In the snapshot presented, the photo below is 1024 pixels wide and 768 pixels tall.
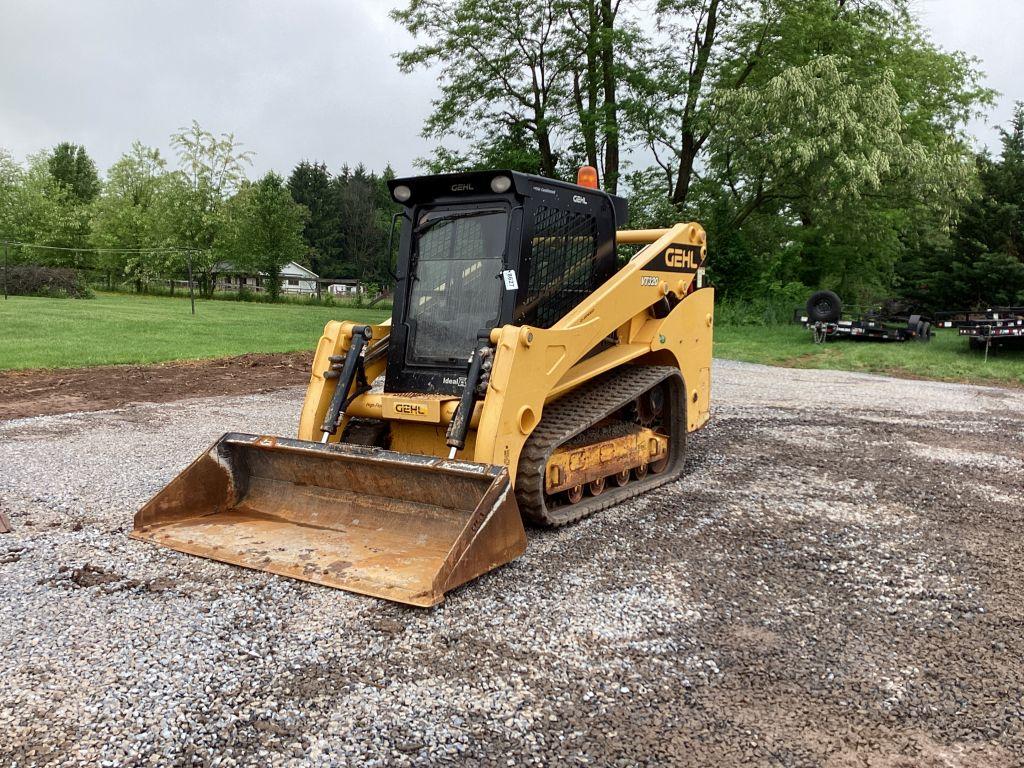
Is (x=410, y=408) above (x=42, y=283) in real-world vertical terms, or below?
below

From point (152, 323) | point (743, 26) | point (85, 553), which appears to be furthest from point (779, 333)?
point (85, 553)

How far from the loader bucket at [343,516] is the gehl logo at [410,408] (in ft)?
1.48

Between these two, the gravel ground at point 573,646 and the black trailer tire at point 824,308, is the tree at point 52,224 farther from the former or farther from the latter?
the gravel ground at point 573,646

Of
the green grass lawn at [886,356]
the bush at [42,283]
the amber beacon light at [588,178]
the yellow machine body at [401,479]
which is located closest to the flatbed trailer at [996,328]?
the green grass lawn at [886,356]

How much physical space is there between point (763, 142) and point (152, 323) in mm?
17540

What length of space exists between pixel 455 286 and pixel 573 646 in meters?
2.83

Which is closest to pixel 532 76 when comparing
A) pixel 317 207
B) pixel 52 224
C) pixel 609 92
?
pixel 609 92

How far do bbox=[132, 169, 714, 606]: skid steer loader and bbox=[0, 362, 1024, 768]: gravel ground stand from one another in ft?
0.87

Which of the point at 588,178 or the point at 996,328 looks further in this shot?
the point at 996,328

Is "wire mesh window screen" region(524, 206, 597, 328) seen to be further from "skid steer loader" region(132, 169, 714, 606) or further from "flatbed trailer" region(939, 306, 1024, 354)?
"flatbed trailer" region(939, 306, 1024, 354)

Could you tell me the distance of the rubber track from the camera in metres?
5.17

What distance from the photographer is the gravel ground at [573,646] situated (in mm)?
2965

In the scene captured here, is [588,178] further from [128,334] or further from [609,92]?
[609,92]

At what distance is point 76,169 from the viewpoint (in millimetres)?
78125
